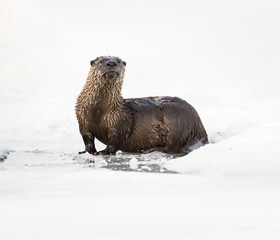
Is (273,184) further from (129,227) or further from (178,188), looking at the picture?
(129,227)

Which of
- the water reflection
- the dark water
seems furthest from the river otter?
the water reflection

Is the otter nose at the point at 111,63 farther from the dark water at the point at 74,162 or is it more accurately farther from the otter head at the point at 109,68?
→ the dark water at the point at 74,162

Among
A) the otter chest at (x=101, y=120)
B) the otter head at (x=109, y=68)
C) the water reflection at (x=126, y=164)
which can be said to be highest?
the otter head at (x=109, y=68)

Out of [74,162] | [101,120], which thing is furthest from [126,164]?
[101,120]

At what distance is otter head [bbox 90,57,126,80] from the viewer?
567 cm

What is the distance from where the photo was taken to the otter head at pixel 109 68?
223 inches

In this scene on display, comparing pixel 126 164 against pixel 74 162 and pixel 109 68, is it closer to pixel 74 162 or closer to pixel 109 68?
pixel 74 162

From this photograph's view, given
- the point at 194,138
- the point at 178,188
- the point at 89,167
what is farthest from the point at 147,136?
the point at 178,188

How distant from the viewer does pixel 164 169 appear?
4.14m

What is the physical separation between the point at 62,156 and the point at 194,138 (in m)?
1.44

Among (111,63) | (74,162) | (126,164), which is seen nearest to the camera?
(126,164)

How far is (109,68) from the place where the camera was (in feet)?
18.6

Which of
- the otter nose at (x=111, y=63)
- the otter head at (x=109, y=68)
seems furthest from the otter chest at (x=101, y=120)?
the otter nose at (x=111, y=63)

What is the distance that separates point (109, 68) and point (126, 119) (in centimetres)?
56
